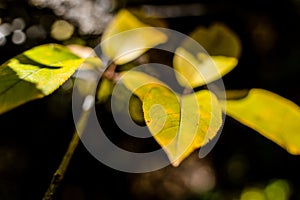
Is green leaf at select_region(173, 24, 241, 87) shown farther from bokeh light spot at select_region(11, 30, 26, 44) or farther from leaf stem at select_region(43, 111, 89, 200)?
bokeh light spot at select_region(11, 30, 26, 44)

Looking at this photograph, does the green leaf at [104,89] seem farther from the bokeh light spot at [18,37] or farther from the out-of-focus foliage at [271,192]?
the out-of-focus foliage at [271,192]

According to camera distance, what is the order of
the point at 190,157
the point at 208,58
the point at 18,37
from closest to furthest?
the point at 208,58 → the point at 18,37 → the point at 190,157

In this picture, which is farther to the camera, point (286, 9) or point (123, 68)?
point (286, 9)

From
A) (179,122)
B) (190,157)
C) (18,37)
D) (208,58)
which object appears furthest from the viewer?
(190,157)

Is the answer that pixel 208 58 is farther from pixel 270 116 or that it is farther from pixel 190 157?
pixel 190 157

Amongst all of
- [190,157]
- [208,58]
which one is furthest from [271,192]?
[208,58]

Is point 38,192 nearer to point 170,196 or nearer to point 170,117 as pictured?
point 170,196

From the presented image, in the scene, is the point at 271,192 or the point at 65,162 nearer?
the point at 65,162

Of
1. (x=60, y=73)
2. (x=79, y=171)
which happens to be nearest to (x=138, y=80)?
(x=60, y=73)
